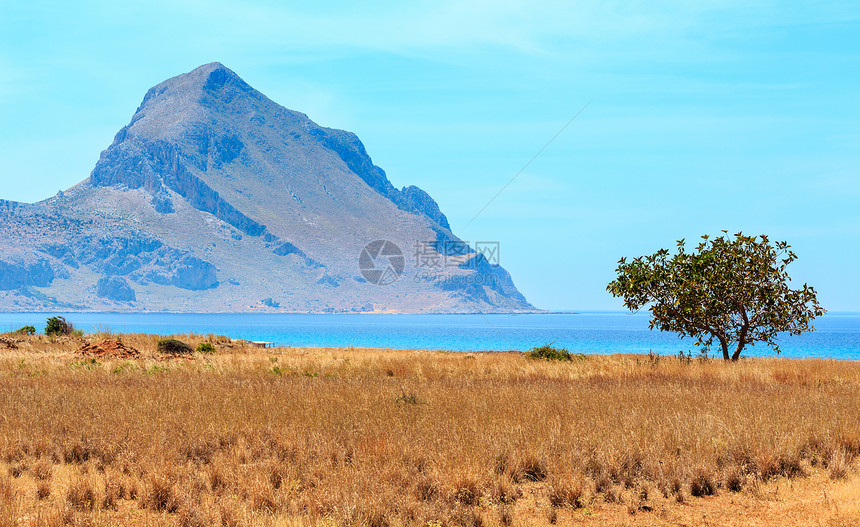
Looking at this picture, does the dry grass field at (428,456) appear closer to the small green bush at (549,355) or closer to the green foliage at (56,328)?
the small green bush at (549,355)

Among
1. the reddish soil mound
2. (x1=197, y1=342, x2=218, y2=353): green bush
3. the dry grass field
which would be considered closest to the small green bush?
the dry grass field

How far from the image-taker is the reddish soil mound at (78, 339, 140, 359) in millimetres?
26967

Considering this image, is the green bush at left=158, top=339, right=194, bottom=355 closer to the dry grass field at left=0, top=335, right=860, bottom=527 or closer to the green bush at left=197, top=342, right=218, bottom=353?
the green bush at left=197, top=342, right=218, bottom=353

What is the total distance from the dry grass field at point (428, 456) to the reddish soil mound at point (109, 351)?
1193 centimetres

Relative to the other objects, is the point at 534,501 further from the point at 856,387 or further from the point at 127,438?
the point at 856,387

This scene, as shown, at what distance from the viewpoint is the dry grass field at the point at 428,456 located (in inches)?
303

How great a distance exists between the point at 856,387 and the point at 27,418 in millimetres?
18340

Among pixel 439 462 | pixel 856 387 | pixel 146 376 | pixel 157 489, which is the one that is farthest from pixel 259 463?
pixel 856 387

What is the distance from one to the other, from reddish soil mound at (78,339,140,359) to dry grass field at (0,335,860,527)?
39.2ft

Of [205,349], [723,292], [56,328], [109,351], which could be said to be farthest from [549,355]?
[56,328]

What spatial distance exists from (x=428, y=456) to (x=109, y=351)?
22.8 meters

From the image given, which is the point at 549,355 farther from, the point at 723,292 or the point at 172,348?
the point at 172,348

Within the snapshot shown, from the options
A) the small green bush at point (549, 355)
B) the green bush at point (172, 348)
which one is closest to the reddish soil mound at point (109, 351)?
the green bush at point (172, 348)

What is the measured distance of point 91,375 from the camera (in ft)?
62.4
